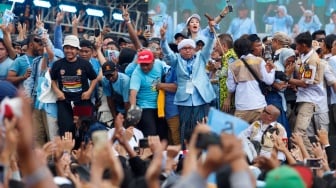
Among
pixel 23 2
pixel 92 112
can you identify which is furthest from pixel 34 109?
pixel 23 2

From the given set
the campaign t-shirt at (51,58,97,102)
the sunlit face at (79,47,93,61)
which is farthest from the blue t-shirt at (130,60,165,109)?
the sunlit face at (79,47,93,61)

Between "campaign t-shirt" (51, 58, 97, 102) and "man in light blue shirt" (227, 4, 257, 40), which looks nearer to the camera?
"campaign t-shirt" (51, 58, 97, 102)

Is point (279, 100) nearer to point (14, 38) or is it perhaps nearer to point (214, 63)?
point (214, 63)

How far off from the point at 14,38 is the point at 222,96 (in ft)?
14.7

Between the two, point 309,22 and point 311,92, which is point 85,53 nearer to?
point 311,92

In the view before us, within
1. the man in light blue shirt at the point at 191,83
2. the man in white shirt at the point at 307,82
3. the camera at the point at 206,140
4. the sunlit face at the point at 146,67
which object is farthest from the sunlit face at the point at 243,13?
the camera at the point at 206,140

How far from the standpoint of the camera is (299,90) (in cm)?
1190

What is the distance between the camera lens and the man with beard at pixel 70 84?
11.4 m

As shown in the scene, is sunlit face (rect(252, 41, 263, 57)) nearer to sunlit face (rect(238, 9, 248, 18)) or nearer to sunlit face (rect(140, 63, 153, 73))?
sunlit face (rect(140, 63, 153, 73))

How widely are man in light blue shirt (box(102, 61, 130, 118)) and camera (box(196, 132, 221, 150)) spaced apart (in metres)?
6.65

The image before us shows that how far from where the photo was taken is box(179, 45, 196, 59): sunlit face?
1152cm

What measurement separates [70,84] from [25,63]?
0.76 meters

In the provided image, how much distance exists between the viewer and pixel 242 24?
16.3 meters

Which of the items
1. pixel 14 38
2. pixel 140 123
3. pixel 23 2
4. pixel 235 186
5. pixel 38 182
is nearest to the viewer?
pixel 38 182
